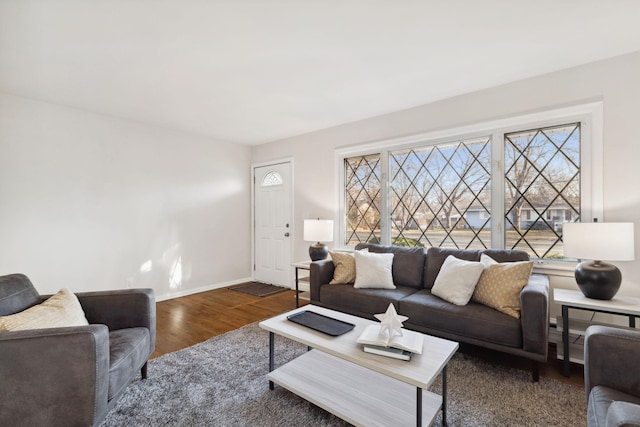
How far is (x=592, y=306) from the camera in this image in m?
1.92

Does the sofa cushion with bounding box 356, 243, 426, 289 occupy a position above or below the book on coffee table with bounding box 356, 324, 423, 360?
above

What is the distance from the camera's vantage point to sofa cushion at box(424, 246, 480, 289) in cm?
269

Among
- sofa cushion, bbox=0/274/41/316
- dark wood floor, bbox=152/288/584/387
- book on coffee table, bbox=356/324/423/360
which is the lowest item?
dark wood floor, bbox=152/288/584/387

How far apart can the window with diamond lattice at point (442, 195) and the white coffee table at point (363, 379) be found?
65.1 inches

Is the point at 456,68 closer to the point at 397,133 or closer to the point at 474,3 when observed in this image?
the point at 474,3

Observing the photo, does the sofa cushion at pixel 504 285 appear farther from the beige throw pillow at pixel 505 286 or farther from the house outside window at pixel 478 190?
the house outside window at pixel 478 190

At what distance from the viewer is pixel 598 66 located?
2314 millimetres

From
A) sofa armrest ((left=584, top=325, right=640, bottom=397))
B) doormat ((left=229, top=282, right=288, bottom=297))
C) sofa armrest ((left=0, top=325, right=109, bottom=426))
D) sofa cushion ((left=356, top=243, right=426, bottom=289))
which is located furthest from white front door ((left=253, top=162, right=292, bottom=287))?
sofa armrest ((left=584, top=325, right=640, bottom=397))

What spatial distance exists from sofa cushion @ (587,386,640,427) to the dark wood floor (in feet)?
3.05

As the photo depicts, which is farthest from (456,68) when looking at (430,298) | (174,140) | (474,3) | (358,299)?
(174,140)

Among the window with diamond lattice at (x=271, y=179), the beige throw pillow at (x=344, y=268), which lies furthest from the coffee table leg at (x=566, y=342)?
the window with diamond lattice at (x=271, y=179)

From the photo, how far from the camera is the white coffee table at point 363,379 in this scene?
54.2 inches

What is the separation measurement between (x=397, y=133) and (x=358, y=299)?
197 cm

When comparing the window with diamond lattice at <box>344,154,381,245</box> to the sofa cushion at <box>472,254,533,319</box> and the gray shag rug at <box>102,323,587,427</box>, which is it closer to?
the sofa cushion at <box>472,254,533,319</box>
